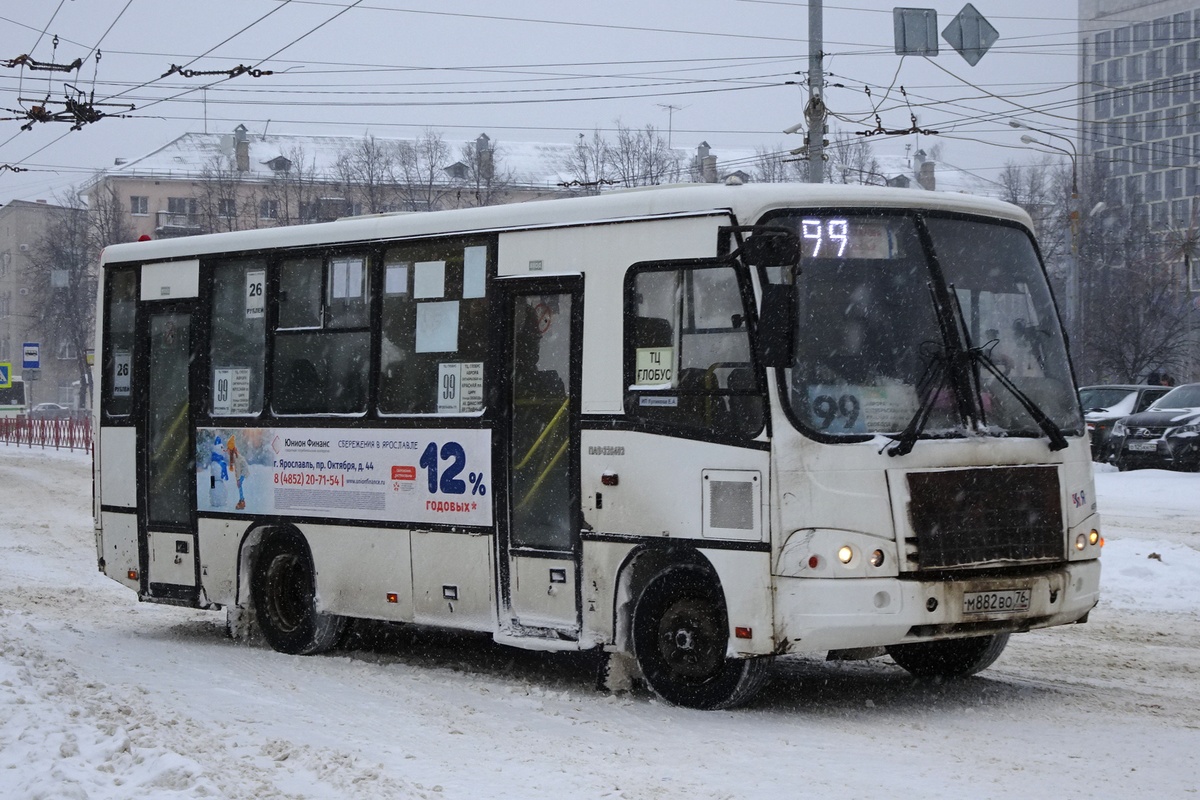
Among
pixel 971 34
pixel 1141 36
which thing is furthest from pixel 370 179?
pixel 1141 36

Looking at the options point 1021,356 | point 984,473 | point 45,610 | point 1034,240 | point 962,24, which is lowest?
point 45,610

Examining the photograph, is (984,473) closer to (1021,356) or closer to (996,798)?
(1021,356)

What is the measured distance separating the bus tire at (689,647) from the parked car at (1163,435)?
20.9 meters

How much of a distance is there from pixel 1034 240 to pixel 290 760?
5.45 metres

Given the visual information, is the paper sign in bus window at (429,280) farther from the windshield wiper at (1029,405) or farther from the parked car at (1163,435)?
the parked car at (1163,435)

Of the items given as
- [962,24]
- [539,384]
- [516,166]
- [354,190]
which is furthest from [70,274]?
[539,384]

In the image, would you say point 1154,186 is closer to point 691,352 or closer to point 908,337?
point 908,337

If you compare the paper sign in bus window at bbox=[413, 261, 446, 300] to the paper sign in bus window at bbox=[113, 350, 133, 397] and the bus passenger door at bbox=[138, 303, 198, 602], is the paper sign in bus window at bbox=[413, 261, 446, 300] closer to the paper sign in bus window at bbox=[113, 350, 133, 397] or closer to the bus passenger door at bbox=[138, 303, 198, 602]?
the bus passenger door at bbox=[138, 303, 198, 602]

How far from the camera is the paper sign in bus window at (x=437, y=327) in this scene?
1084 cm

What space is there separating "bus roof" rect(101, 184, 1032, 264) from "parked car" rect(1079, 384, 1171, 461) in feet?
68.9

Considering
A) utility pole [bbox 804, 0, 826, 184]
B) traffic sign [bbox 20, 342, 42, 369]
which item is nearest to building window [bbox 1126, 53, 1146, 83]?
traffic sign [bbox 20, 342, 42, 369]

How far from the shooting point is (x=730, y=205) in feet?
30.0

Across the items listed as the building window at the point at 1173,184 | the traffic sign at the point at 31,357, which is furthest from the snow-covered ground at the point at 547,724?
the building window at the point at 1173,184

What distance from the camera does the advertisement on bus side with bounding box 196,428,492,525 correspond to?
34.8ft
